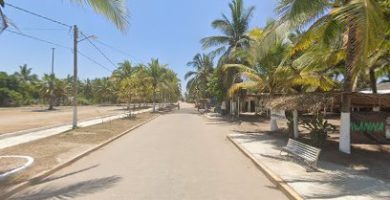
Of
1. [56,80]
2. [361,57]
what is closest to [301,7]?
[361,57]

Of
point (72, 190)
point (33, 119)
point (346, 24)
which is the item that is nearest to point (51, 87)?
point (33, 119)

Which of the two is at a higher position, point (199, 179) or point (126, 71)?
point (126, 71)

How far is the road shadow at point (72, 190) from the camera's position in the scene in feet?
31.6

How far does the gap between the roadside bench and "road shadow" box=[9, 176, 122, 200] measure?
5.05m

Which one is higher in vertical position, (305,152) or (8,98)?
(8,98)

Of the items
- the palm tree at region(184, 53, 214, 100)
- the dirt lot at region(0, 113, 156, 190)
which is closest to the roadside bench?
the dirt lot at region(0, 113, 156, 190)

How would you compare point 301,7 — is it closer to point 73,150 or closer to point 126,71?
point 73,150

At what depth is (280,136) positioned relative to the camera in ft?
81.2

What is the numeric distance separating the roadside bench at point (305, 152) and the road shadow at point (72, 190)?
5054 mm

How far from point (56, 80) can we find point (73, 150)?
225ft

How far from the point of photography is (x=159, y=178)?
11875 mm

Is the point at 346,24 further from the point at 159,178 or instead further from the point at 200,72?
the point at 200,72

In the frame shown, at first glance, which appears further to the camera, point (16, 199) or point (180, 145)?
point (180, 145)

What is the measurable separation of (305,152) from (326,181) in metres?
2.38
